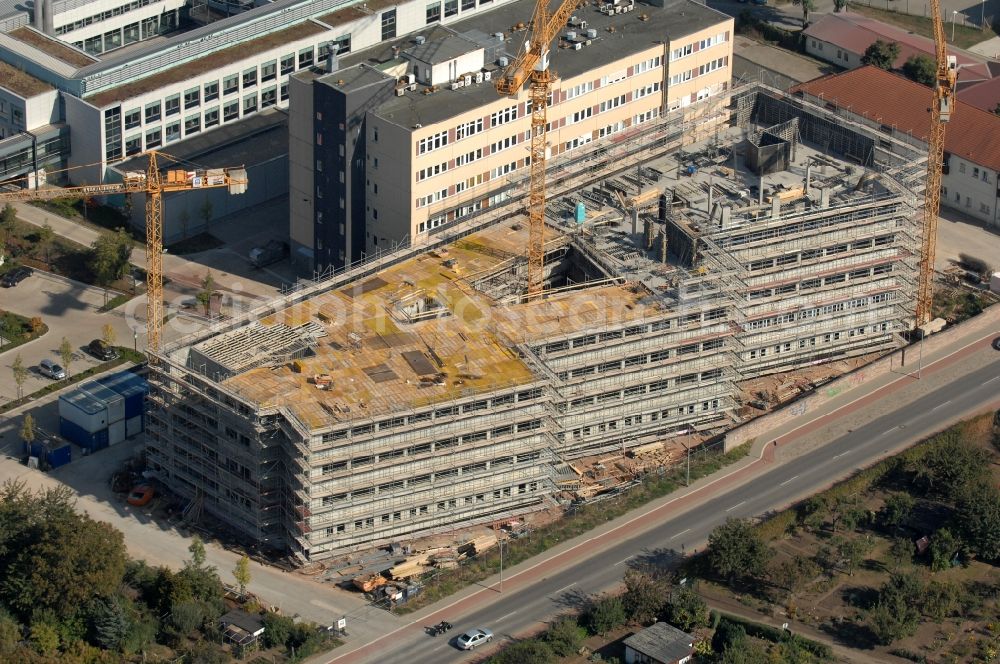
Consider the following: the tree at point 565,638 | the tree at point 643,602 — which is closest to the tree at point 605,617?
the tree at point 643,602

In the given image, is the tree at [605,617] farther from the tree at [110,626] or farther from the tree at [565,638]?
the tree at [110,626]

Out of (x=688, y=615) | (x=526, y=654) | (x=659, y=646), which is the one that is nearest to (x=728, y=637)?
(x=688, y=615)

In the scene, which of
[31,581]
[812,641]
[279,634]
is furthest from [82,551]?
[812,641]

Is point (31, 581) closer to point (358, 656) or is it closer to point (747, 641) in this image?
point (358, 656)

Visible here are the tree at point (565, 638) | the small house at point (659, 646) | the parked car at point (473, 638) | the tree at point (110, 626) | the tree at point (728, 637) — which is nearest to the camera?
the small house at point (659, 646)

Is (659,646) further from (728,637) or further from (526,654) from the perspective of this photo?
(526,654)

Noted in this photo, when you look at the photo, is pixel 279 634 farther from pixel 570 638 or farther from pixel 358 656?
pixel 570 638

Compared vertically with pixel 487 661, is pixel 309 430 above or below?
above
